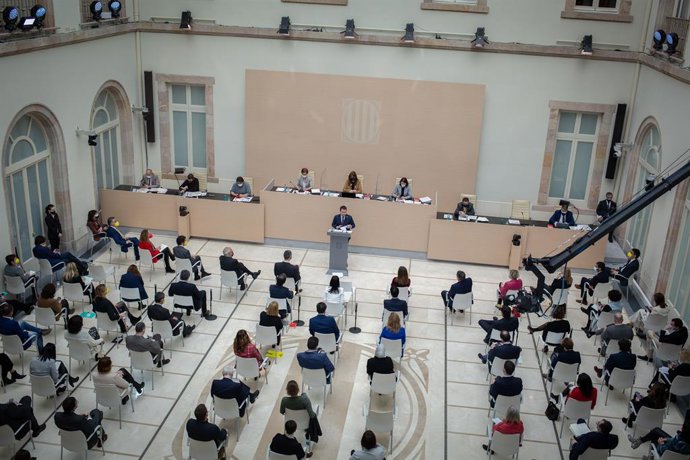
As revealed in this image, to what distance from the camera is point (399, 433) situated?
33.1 ft

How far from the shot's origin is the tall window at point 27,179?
13234mm

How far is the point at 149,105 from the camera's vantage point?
18.5 m

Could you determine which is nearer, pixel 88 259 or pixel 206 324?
pixel 206 324

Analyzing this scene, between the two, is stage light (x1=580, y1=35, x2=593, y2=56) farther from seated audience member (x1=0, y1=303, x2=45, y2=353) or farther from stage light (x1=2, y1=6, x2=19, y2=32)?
seated audience member (x1=0, y1=303, x2=45, y2=353)

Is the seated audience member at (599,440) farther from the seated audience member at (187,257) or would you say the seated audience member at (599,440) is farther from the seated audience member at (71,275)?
the seated audience member at (71,275)

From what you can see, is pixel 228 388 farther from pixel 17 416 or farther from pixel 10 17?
pixel 10 17

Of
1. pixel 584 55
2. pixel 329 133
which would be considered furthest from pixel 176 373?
pixel 584 55

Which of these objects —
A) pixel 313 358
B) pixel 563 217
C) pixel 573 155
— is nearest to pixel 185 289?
pixel 313 358

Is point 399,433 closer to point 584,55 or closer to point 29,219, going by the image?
point 29,219

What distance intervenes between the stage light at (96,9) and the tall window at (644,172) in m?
12.5

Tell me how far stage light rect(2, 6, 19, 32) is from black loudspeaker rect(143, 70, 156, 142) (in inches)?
230

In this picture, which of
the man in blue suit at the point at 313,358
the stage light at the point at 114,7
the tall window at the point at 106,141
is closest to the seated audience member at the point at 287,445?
the man in blue suit at the point at 313,358

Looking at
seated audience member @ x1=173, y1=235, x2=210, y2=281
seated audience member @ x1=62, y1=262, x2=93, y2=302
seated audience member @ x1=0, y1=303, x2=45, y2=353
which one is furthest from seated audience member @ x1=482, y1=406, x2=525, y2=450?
seated audience member @ x1=62, y1=262, x2=93, y2=302

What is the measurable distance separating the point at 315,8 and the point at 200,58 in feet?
10.8
